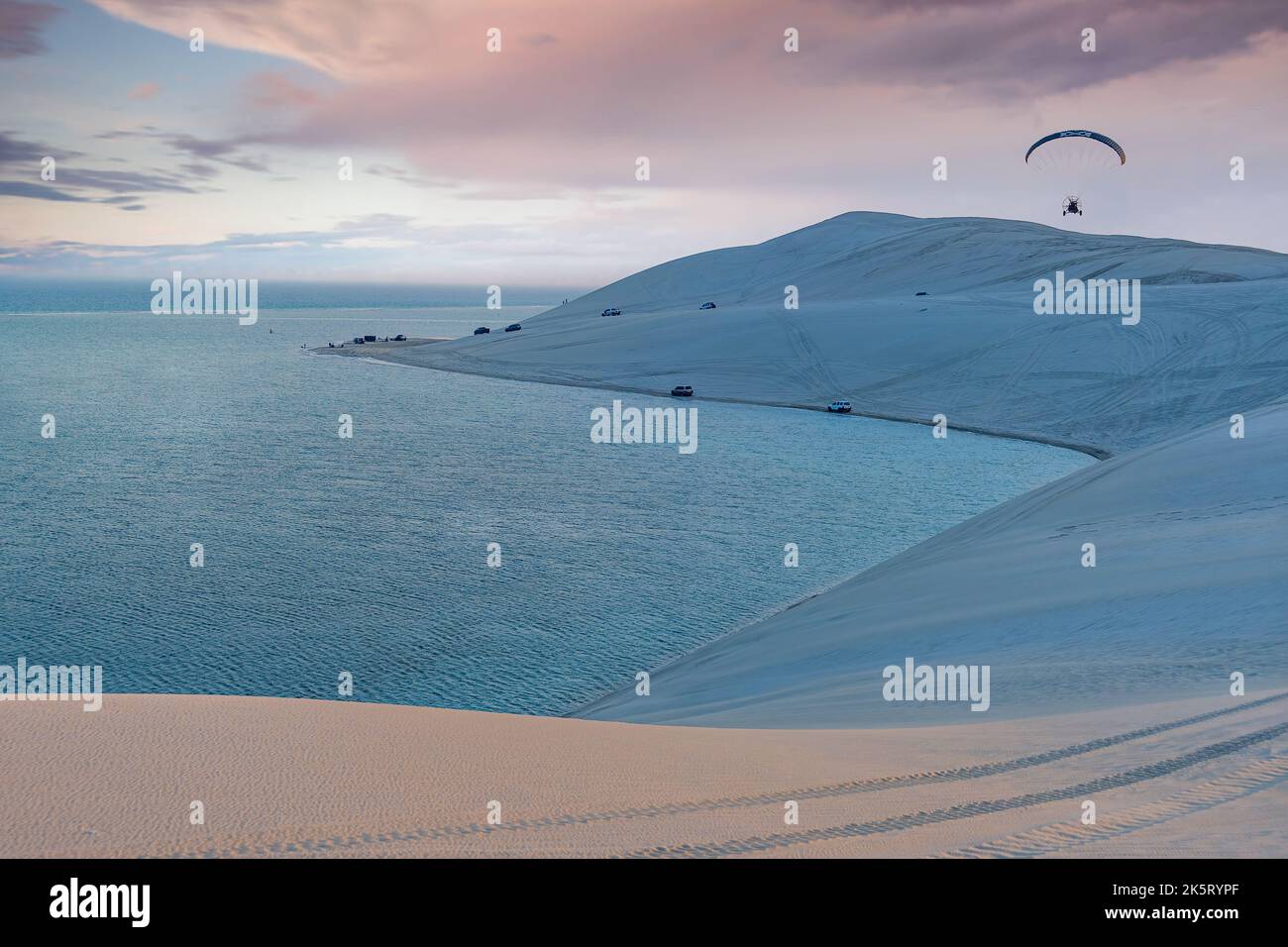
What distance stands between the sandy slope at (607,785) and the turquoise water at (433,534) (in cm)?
948

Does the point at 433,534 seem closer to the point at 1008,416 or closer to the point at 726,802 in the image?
the point at 726,802

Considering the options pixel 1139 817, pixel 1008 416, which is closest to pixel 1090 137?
pixel 1008 416

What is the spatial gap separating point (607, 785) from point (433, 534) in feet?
82.3

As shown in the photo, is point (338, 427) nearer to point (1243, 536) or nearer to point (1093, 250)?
point (1243, 536)

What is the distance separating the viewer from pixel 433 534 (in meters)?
32.8

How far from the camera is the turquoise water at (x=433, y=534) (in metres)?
21.8

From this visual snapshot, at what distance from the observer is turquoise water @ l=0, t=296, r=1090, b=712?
856 inches

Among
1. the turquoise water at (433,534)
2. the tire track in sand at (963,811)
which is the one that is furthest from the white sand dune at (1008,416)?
the turquoise water at (433,534)

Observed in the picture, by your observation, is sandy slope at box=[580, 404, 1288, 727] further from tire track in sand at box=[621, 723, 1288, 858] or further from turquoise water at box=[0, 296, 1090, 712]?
turquoise water at box=[0, 296, 1090, 712]

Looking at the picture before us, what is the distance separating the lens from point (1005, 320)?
258 ft

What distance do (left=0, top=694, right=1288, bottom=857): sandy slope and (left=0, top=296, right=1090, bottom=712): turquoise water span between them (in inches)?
373
